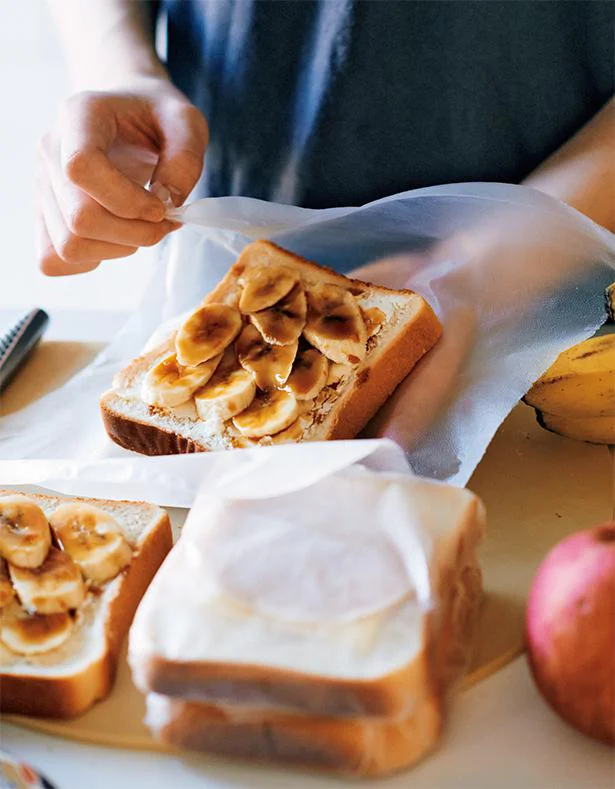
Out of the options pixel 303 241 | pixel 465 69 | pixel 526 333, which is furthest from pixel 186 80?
pixel 526 333

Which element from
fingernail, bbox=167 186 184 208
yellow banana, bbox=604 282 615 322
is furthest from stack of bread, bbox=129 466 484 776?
fingernail, bbox=167 186 184 208

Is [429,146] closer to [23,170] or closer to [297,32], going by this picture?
[297,32]

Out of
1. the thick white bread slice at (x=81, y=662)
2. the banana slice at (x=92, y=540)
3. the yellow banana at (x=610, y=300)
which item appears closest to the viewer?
the thick white bread slice at (x=81, y=662)

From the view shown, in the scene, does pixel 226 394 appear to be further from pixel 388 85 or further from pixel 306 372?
pixel 388 85

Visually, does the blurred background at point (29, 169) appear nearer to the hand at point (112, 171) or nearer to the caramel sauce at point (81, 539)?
the hand at point (112, 171)

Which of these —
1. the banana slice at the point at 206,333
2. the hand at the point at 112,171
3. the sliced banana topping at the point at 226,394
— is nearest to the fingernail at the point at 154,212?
the hand at the point at 112,171

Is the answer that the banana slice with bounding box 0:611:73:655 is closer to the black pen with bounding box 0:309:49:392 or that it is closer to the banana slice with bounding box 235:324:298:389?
the banana slice with bounding box 235:324:298:389

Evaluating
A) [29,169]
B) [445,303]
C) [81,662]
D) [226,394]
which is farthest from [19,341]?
[29,169]
